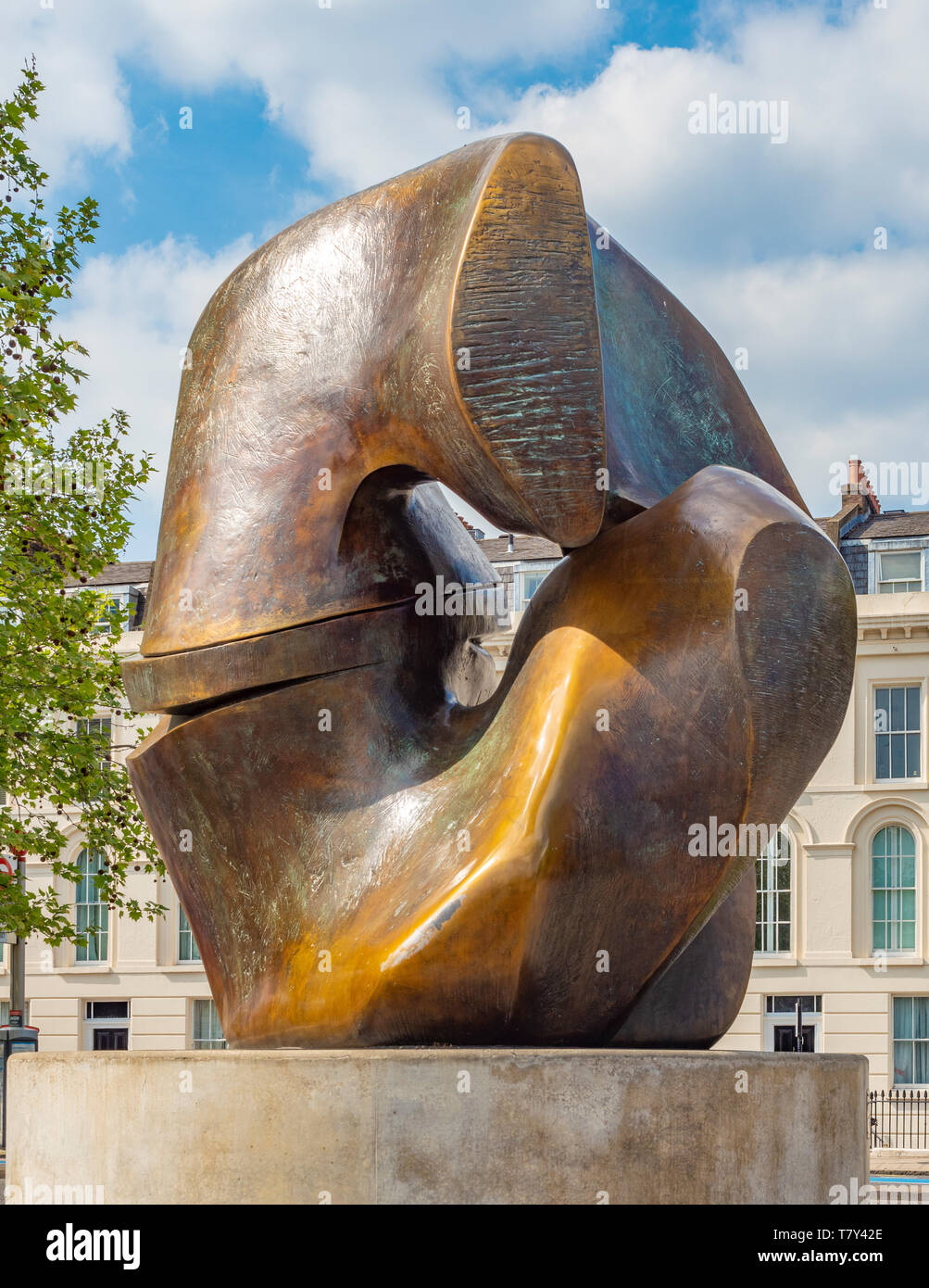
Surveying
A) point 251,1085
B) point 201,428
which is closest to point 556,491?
point 201,428

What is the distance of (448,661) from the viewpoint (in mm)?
6645

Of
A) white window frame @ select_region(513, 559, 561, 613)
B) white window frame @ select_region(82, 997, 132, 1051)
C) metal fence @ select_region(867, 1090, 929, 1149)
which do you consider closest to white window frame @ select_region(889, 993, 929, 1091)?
metal fence @ select_region(867, 1090, 929, 1149)

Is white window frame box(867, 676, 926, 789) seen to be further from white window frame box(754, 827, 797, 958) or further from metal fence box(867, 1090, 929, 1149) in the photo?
metal fence box(867, 1090, 929, 1149)

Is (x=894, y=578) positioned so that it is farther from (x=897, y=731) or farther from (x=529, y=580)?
(x=529, y=580)

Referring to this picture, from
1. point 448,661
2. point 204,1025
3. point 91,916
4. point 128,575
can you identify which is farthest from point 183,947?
point 448,661

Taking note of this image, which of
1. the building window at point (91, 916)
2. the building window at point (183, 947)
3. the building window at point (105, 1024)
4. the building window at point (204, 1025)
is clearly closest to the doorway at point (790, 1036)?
the building window at point (204, 1025)

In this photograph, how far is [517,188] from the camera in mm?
5816

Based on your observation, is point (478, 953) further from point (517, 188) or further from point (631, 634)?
point (517, 188)

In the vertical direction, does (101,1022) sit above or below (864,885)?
below

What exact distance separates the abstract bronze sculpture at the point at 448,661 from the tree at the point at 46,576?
9.34 meters

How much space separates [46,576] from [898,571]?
25.0 metres

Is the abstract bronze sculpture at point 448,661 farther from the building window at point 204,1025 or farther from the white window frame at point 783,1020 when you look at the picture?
the building window at point 204,1025

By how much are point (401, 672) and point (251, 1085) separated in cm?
171
